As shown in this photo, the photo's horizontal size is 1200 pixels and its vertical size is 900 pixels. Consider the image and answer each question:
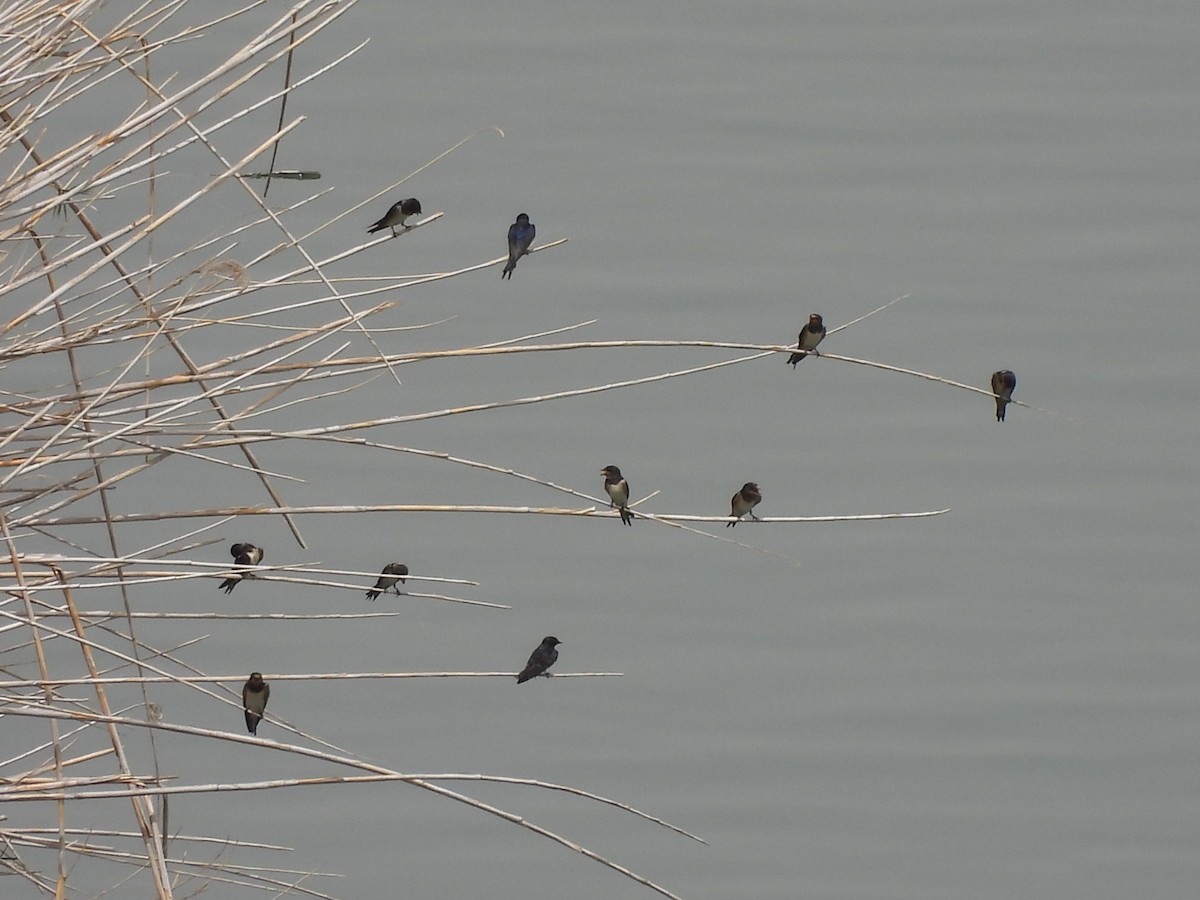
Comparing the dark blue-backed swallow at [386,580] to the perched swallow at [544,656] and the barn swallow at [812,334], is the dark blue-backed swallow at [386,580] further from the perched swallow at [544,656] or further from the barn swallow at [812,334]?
the barn swallow at [812,334]

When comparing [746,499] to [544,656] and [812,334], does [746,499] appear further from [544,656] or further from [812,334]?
[544,656]

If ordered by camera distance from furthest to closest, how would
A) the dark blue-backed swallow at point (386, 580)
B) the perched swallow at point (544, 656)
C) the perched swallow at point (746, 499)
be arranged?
1. the perched swallow at point (544, 656)
2. the perched swallow at point (746, 499)
3. the dark blue-backed swallow at point (386, 580)

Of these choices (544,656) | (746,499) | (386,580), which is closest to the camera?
(386,580)

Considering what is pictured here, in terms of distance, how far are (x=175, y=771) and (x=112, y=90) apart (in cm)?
214

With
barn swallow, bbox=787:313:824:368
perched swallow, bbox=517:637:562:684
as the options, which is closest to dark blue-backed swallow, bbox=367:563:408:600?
perched swallow, bbox=517:637:562:684

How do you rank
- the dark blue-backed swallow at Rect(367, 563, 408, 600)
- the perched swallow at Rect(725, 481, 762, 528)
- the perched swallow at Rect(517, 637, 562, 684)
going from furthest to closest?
the perched swallow at Rect(517, 637, 562, 684), the perched swallow at Rect(725, 481, 762, 528), the dark blue-backed swallow at Rect(367, 563, 408, 600)

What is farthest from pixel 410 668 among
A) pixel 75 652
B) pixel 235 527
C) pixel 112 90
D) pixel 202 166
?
pixel 112 90

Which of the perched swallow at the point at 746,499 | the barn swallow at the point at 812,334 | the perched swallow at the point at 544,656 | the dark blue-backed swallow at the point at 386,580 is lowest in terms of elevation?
the perched swallow at the point at 544,656

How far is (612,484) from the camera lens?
13.3 feet

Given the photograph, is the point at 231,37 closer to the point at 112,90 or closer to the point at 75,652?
the point at 112,90

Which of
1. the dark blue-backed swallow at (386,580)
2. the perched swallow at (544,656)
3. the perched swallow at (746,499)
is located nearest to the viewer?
the dark blue-backed swallow at (386,580)

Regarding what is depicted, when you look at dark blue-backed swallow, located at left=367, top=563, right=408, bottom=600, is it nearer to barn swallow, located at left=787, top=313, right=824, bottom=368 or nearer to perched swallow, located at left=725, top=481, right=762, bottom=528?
perched swallow, located at left=725, top=481, right=762, bottom=528

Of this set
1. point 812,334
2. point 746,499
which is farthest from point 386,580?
point 812,334

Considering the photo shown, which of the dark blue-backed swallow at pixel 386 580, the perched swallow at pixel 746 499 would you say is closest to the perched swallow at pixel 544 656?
the perched swallow at pixel 746 499
